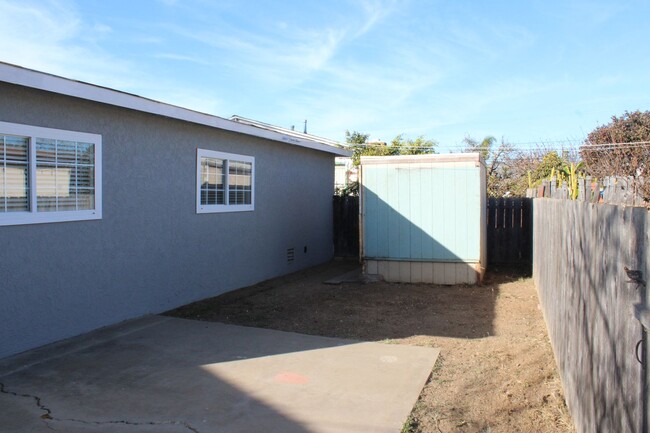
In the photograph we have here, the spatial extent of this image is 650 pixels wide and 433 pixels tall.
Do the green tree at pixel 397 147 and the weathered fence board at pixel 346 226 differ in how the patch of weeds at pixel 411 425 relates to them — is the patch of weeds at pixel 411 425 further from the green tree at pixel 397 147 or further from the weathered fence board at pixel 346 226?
the green tree at pixel 397 147

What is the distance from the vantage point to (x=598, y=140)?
20203mm

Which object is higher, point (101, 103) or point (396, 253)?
point (101, 103)

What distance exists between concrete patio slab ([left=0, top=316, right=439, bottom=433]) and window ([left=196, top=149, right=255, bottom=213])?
3.02 meters

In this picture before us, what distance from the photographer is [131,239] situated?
7336 millimetres

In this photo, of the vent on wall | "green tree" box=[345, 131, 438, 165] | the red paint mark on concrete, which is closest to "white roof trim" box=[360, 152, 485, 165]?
the vent on wall

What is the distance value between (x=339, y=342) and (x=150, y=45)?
48.5ft

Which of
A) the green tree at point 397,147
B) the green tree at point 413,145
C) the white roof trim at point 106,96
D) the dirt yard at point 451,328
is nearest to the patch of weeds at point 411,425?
the dirt yard at point 451,328

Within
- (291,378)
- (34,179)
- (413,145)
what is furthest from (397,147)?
(291,378)

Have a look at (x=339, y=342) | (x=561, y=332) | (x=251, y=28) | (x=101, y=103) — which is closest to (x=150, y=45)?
(x=251, y=28)

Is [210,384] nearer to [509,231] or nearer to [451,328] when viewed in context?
[451,328]

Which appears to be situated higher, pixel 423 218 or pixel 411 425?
pixel 423 218

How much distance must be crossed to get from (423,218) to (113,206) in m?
5.83

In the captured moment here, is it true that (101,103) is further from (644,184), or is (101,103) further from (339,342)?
(644,184)

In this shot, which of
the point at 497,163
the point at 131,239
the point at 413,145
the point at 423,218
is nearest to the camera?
the point at 131,239
